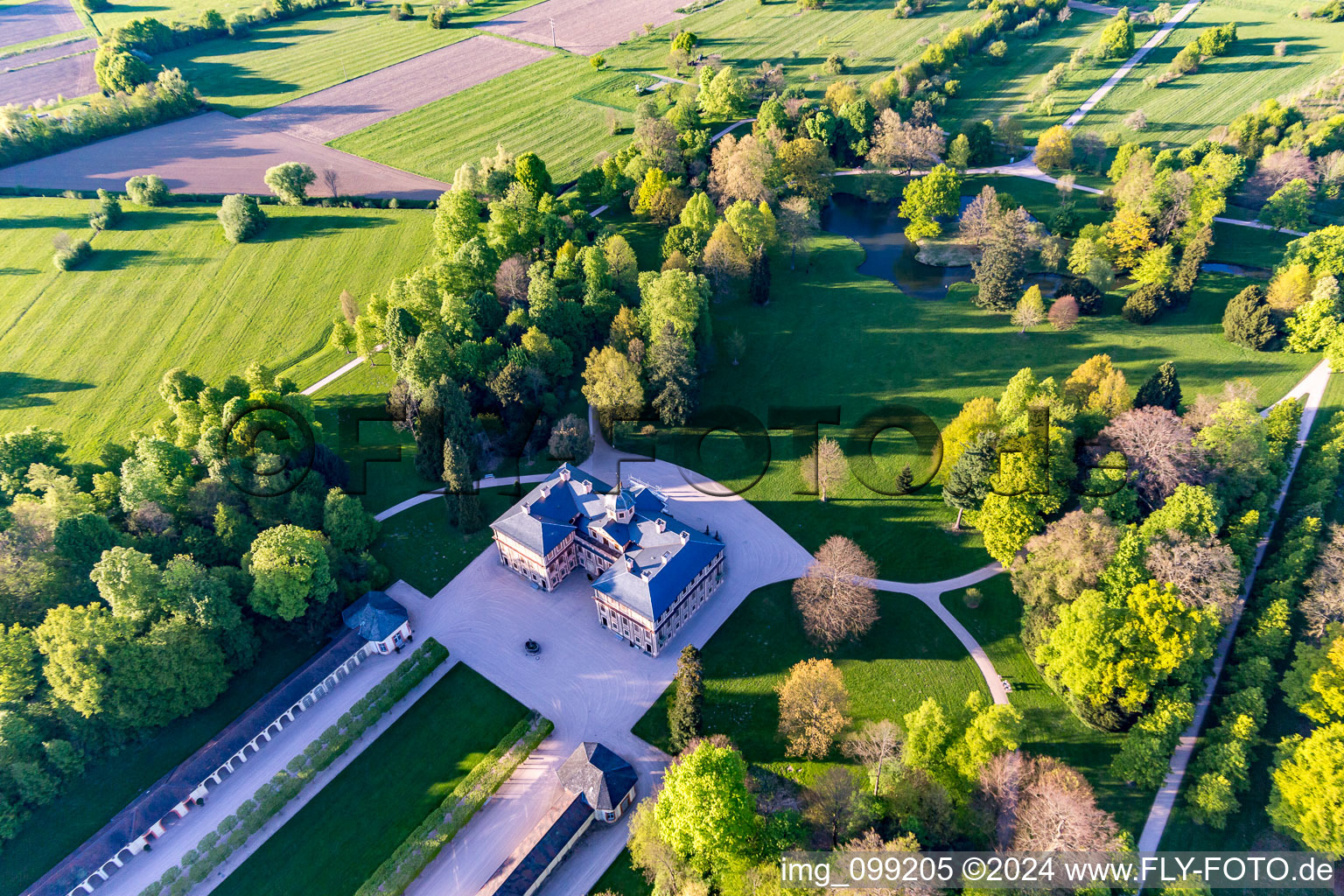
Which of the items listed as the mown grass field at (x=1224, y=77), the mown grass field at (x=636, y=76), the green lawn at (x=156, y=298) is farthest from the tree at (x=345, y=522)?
the mown grass field at (x=1224, y=77)

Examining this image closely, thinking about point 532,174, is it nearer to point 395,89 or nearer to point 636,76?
point 636,76

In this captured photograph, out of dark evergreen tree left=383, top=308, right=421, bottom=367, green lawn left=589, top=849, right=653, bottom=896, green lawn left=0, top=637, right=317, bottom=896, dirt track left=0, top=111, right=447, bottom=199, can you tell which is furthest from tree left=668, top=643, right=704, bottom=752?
dirt track left=0, top=111, right=447, bottom=199

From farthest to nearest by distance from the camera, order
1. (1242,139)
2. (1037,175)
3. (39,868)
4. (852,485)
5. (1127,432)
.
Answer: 1. (1037,175)
2. (1242,139)
3. (852,485)
4. (1127,432)
5. (39,868)

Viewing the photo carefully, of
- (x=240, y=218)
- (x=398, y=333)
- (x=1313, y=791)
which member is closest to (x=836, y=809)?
(x=1313, y=791)

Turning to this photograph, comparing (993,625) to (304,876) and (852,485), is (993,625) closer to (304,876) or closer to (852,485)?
(852,485)

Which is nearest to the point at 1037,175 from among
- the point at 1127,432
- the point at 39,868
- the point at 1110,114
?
the point at 1110,114

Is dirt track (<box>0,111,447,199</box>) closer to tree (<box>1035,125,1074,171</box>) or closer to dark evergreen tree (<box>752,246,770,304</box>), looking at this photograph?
dark evergreen tree (<box>752,246,770,304</box>)
